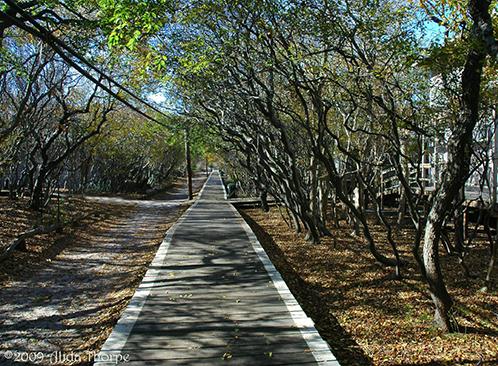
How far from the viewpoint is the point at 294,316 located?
547 centimetres

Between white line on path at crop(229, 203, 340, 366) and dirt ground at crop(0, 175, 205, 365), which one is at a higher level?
white line on path at crop(229, 203, 340, 366)

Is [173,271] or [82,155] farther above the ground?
[82,155]

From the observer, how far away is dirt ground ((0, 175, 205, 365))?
233 inches

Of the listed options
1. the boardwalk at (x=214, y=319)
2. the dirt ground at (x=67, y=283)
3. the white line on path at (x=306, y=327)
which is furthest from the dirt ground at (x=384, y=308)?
the dirt ground at (x=67, y=283)

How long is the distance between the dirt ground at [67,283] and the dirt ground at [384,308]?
301 centimetres

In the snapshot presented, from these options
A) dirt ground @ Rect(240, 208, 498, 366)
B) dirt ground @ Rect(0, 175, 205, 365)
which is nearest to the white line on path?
dirt ground @ Rect(240, 208, 498, 366)

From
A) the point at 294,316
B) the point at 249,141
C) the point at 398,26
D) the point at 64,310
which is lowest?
the point at 64,310

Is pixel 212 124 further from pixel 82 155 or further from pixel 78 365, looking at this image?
pixel 82 155

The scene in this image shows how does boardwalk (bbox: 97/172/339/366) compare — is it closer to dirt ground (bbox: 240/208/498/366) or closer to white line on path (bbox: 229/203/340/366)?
white line on path (bbox: 229/203/340/366)

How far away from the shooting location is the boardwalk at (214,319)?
4.44 m

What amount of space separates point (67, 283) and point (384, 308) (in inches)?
245

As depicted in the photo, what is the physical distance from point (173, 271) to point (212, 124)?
8.84 m

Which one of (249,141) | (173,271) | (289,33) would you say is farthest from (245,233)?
(289,33)

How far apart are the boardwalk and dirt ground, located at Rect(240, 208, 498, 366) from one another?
1.99 feet
